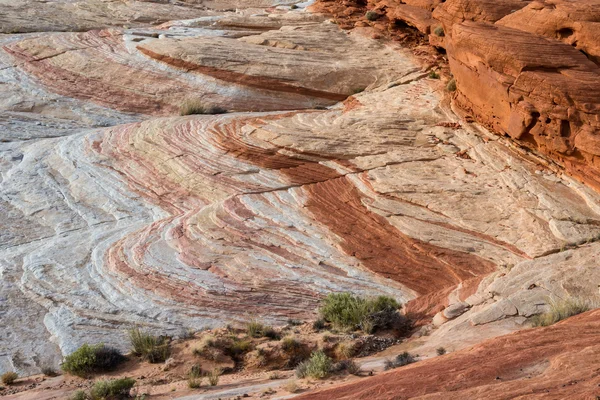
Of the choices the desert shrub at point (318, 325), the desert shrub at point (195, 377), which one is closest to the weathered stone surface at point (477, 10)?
Result: the desert shrub at point (318, 325)

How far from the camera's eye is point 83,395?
25.9ft

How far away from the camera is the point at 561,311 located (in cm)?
868

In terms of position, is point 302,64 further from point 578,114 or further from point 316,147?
point 578,114

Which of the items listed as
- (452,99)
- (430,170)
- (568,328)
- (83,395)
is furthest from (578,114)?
(83,395)

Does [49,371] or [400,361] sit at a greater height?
[400,361]

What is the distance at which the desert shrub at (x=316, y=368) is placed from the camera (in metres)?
7.76

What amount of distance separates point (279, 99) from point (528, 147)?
7825mm

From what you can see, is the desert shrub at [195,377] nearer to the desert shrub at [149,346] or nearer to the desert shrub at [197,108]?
the desert shrub at [149,346]

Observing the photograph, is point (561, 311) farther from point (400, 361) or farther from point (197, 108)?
point (197, 108)

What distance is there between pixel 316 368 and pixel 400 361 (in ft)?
3.06

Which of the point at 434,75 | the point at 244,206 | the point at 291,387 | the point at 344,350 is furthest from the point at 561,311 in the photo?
the point at 434,75

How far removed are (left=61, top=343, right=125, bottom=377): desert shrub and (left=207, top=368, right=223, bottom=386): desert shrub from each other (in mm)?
1277

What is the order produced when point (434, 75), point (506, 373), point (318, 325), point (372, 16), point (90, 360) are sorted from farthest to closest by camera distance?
point (372, 16) < point (434, 75) < point (318, 325) < point (90, 360) < point (506, 373)

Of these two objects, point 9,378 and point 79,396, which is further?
point 9,378
